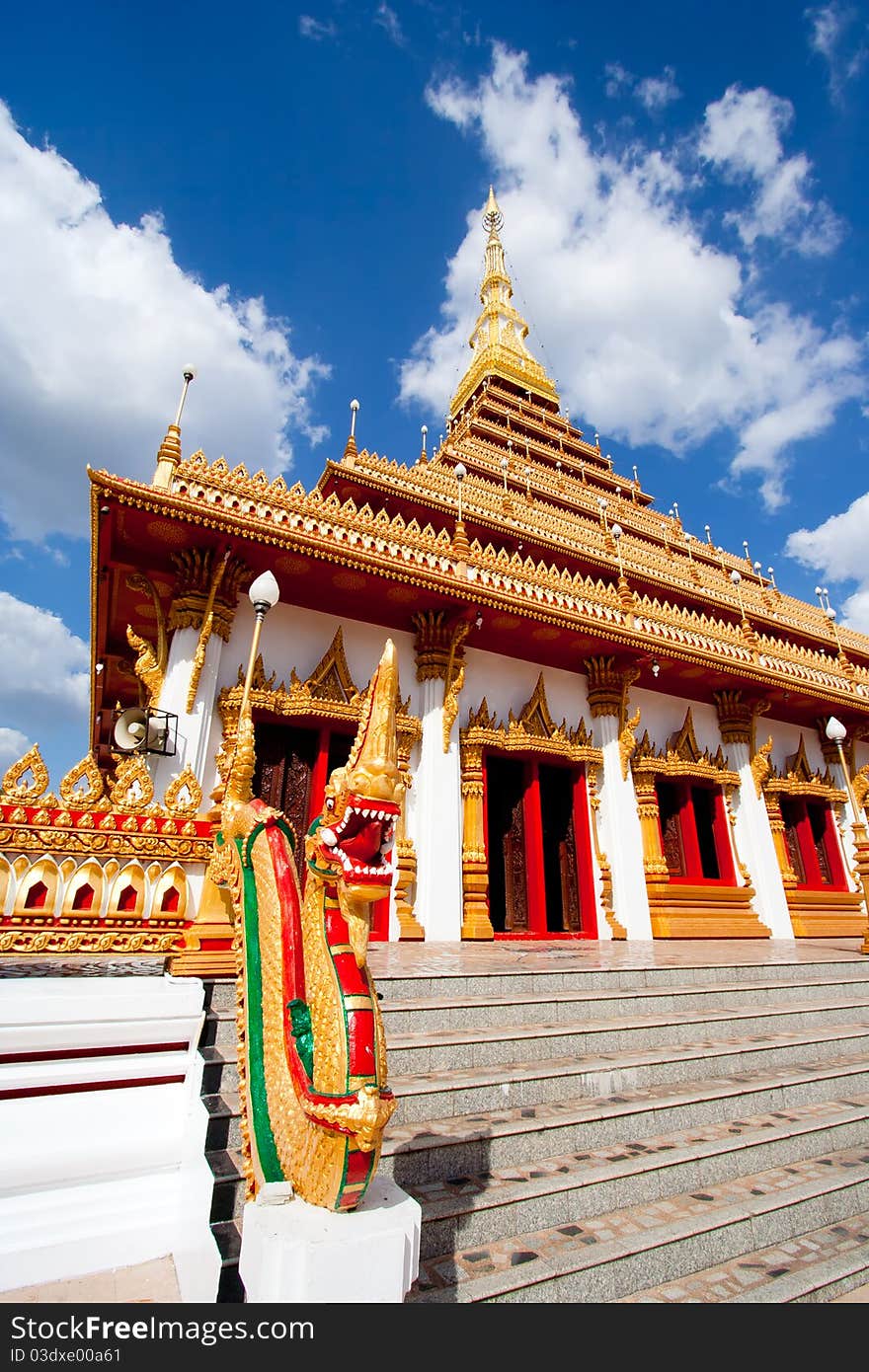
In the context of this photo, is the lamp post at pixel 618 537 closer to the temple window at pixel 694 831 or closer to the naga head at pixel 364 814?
the temple window at pixel 694 831

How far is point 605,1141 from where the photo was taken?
3.64m

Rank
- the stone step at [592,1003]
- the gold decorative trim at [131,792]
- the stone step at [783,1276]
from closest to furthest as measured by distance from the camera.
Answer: the stone step at [783,1276] < the stone step at [592,1003] < the gold decorative trim at [131,792]

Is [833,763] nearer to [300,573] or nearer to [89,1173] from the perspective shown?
[300,573]

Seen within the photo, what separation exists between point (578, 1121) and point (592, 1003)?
68.6 inches

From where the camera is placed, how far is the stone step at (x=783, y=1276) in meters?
2.70

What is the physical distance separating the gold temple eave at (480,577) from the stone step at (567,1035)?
6.01m

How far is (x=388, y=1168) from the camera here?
117 inches

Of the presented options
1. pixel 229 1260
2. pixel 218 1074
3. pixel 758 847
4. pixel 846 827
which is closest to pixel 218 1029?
pixel 218 1074

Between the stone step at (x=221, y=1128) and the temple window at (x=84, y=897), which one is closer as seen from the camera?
the stone step at (x=221, y=1128)

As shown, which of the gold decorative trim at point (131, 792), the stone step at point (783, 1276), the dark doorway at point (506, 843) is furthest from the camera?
the dark doorway at point (506, 843)

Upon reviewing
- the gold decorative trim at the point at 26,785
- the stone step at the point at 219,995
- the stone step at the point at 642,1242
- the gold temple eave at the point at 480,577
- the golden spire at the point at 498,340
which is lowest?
the stone step at the point at 642,1242

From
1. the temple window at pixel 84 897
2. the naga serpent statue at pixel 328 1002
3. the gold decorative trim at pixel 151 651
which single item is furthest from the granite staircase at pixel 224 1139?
the gold decorative trim at pixel 151 651

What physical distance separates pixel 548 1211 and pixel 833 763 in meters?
15.2

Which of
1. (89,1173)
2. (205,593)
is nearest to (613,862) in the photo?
(205,593)
